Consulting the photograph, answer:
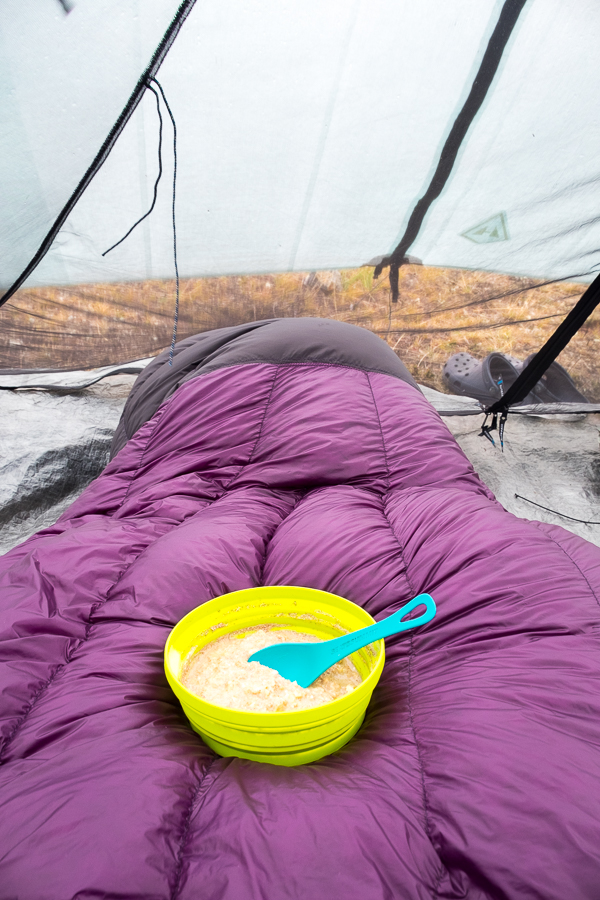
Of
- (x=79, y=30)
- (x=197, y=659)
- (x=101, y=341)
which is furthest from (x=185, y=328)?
(x=197, y=659)

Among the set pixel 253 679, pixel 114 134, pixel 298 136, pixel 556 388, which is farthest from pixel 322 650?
pixel 556 388

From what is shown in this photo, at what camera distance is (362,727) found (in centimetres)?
71

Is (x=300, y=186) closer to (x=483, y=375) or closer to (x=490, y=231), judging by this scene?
(x=490, y=231)

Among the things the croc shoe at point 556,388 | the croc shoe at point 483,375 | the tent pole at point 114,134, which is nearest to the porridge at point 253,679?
the tent pole at point 114,134

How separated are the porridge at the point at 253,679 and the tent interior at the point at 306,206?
1.08 m

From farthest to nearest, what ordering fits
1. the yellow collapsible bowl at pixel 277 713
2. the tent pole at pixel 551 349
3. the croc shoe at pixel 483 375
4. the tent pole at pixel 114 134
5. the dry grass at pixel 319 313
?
the croc shoe at pixel 483 375 < the dry grass at pixel 319 313 < the tent pole at pixel 551 349 < the tent pole at pixel 114 134 < the yellow collapsible bowl at pixel 277 713

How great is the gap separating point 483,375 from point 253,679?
2050 mm

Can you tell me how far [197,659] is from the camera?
29.0 inches

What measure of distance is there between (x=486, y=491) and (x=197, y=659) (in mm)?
835

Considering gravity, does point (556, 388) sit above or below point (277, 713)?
below

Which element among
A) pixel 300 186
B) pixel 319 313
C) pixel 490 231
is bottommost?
pixel 319 313

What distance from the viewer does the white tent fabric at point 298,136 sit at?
1707 mm

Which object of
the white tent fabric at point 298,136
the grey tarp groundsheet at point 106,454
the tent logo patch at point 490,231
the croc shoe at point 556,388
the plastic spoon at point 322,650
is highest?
the white tent fabric at point 298,136

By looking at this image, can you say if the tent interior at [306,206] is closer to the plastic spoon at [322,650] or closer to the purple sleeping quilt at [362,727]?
the purple sleeping quilt at [362,727]
